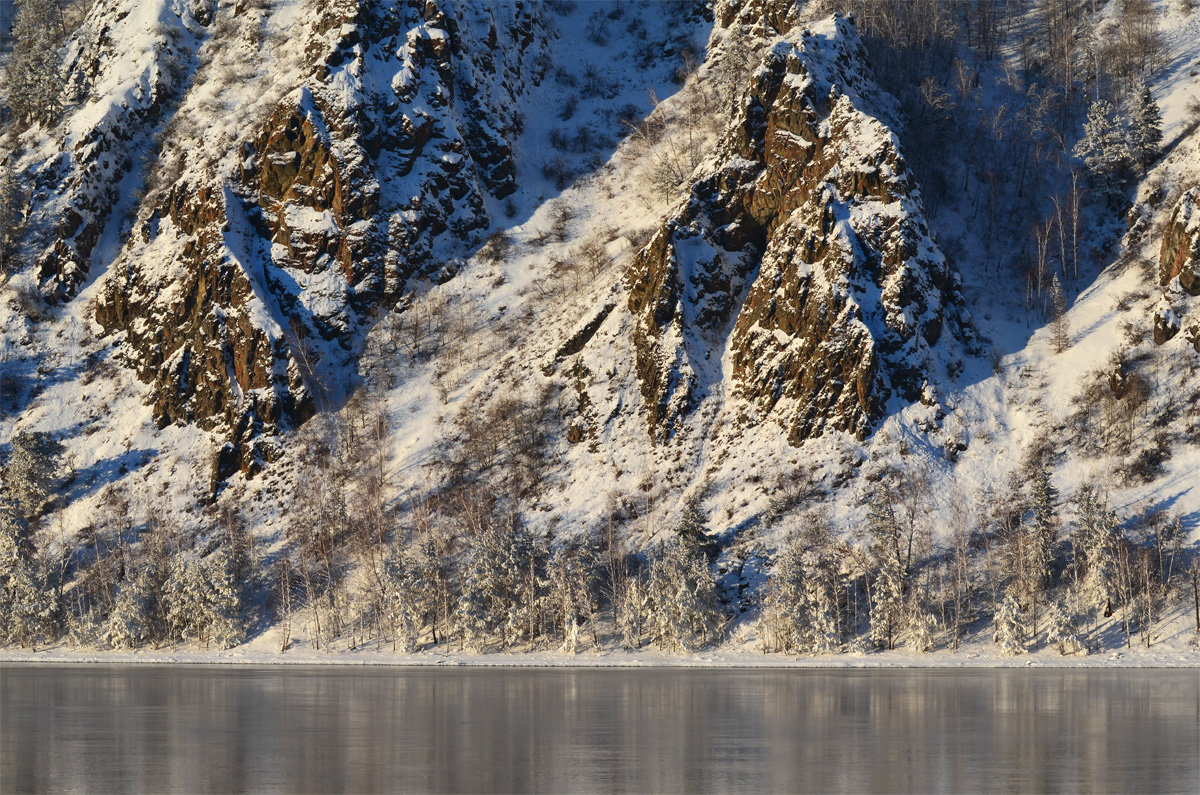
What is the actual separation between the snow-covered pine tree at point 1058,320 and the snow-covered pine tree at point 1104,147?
12831 mm

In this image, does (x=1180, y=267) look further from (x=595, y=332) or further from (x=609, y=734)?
(x=609, y=734)

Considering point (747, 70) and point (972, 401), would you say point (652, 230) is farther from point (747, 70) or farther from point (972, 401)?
point (972, 401)

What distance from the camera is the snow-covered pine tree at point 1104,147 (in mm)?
103188

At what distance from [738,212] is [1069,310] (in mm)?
26421

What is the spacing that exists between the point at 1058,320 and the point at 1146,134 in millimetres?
20036

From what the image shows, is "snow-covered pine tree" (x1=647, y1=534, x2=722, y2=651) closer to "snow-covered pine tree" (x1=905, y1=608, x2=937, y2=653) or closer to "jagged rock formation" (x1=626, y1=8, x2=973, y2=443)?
"snow-covered pine tree" (x1=905, y1=608, x2=937, y2=653)

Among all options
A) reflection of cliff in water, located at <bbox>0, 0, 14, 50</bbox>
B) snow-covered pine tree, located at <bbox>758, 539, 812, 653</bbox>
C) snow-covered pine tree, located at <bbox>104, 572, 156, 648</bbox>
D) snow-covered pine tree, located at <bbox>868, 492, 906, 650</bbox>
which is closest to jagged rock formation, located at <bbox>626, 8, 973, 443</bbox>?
snow-covered pine tree, located at <bbox>868, 492, 906, 650</bbox>

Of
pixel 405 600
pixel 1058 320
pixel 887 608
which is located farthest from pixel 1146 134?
pixel 405 600

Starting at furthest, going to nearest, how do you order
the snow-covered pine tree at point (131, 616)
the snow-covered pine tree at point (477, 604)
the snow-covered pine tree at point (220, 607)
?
1. the snow-covered pine tree at point (131, 616)
2. the snow-covered pine tree at point (220, 607)
3. the snow-covered pine tree at point (477, 604)

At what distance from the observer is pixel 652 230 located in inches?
4230

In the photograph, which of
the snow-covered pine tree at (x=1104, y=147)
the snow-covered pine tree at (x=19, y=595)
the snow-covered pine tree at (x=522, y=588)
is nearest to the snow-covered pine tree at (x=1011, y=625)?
the snow-covered pine tree at (x=522, y=588)

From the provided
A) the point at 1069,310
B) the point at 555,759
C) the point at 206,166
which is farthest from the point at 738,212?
the point at 555,759

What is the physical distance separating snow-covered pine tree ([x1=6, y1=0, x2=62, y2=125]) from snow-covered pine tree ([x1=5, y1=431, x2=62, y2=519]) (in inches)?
1856

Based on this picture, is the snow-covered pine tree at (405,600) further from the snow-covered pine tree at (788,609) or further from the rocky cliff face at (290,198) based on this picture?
the rocky cliff face at (290,198)
